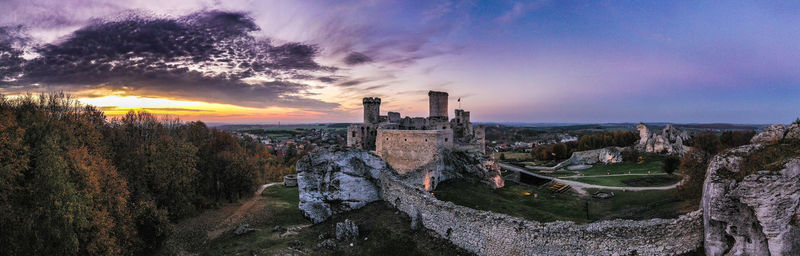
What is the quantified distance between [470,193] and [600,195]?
1241 centimetres

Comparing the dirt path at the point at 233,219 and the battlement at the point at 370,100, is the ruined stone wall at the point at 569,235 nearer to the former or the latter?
the dirt path at the point at 233,219

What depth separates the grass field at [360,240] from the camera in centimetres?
1791

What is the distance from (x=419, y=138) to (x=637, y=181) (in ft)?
79.3

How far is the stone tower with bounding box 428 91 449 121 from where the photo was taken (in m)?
44.4

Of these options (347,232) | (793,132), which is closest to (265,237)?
(347,232)

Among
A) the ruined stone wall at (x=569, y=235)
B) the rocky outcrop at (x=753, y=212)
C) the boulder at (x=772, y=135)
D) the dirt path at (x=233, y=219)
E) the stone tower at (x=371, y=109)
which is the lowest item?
the dirt path at (x=233, y=219)

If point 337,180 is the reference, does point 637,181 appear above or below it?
below

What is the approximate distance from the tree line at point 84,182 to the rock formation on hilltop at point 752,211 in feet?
90.4

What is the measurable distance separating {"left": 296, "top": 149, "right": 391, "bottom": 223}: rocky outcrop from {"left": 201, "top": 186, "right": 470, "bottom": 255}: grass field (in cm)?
74

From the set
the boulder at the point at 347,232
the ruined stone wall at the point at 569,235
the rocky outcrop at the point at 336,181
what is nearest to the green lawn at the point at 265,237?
the rocky outcrop at the point at 336,181

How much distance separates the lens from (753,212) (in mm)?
11820

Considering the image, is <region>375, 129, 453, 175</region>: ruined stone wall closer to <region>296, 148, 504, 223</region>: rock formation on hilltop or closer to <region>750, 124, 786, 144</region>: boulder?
<region>296, 148, 504, 223</region>: rock formation on hilltop

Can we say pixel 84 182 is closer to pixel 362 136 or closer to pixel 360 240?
pixel 360 240

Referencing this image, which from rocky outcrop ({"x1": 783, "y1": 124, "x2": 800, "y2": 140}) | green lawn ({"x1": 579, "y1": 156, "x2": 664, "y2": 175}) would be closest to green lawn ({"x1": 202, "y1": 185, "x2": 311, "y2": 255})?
rocky outcrop ({"x1": 783, "y1": 124, "x2": 800, "y2": 140})
